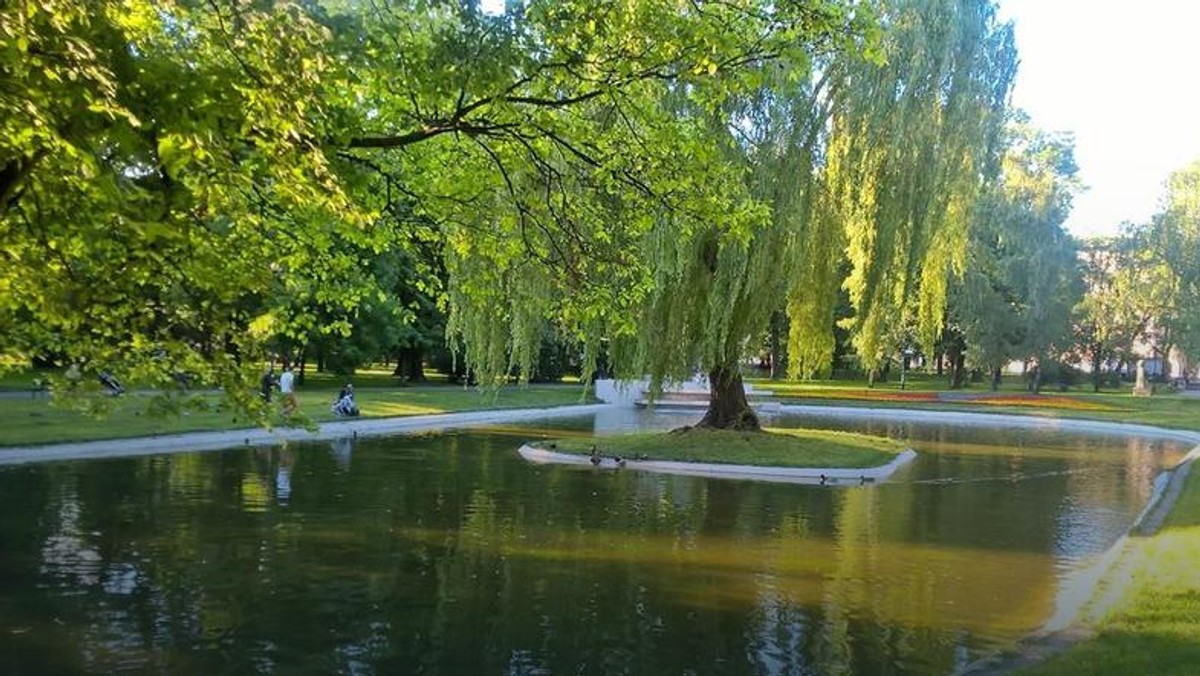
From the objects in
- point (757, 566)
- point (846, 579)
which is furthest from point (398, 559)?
point (846, 579)

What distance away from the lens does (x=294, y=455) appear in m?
20.1

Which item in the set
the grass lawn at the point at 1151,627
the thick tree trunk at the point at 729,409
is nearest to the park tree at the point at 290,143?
the grass lawn at the point at 1151,627

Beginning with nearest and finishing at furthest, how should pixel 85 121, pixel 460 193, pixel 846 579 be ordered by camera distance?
pixel 85 121
pixel 460 193
pixel 846 579

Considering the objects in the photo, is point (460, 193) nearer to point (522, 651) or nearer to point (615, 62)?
point (615, 62)

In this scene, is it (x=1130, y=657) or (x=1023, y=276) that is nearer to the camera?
(x=1130, y=657)

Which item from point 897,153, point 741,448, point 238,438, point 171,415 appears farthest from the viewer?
point 238,438

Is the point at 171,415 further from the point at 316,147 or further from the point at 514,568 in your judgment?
the point at 514,568

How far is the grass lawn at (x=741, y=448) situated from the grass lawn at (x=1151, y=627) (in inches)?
344

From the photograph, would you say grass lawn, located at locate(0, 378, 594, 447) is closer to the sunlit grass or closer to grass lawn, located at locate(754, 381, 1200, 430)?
the sunlit grass

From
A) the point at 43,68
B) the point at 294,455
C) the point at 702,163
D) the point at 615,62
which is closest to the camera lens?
the point at 43,68

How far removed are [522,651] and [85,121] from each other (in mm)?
4983

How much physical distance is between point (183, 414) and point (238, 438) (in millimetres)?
3131

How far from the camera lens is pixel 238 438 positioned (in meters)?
21.8

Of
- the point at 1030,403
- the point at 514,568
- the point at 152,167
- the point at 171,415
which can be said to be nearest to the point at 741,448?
the point at 514,568
